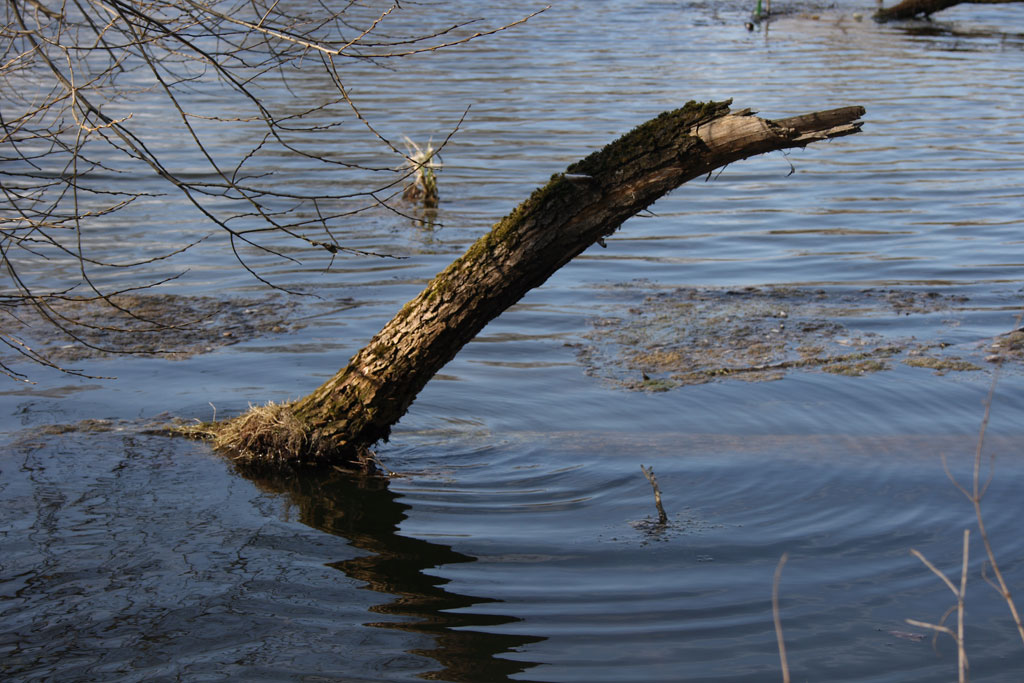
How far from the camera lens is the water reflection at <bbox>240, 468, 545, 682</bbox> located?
3986 millimetres

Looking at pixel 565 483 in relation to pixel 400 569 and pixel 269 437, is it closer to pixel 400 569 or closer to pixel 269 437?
pixel 400 569

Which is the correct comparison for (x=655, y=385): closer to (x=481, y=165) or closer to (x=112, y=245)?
(x=112, y=245)

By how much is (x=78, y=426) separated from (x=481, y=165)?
7.94 metres

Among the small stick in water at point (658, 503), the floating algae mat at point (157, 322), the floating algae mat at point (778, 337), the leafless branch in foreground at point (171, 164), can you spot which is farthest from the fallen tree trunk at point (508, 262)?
the floating algae mat at point (778, 337)

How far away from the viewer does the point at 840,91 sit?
17641 millimetres

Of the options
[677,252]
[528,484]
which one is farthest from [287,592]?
[677,252]

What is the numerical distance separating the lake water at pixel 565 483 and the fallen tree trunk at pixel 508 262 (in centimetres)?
25

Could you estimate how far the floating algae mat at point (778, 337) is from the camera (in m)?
6.86

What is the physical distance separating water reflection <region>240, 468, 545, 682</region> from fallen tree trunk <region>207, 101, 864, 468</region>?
206 millimetres

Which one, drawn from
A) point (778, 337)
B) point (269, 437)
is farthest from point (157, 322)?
point (778, 337)

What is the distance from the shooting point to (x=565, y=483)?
5375mm

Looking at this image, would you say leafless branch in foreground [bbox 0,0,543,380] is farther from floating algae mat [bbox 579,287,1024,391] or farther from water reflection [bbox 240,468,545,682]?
floating algae mat [bbox 579,287,1024,391]

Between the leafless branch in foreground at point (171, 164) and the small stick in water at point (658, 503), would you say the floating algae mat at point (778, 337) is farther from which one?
the leafless branch in foreground at point (171, 164)

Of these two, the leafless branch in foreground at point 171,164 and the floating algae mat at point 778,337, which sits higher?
the leafless branch in foreground at point 171,164
